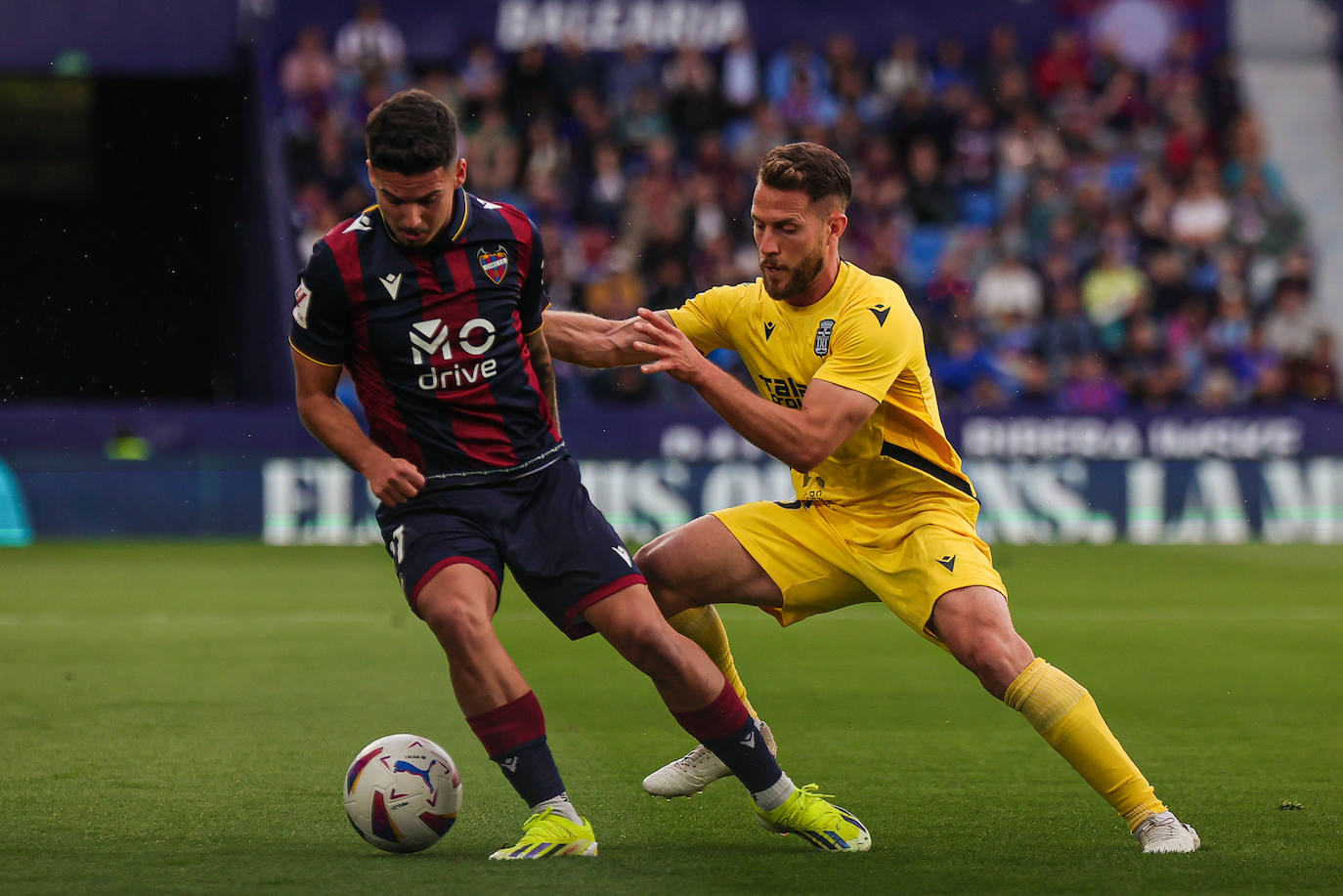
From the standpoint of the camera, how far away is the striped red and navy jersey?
4961mm

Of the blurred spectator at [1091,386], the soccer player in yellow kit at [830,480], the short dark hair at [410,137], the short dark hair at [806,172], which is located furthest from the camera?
the blurred spectator at [1091,386]

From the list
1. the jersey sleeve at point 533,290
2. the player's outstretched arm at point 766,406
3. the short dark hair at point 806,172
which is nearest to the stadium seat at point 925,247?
the short dark hair at point 806,172

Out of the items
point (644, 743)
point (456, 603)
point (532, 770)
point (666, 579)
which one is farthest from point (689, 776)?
point (456, 603)

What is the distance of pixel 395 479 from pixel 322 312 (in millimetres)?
481

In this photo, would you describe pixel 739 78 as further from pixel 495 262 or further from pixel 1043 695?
pixel 1043 695

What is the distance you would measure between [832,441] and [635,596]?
75 cm

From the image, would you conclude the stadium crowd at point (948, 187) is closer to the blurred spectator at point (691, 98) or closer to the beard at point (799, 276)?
the blurred spectator at point (691, 98)

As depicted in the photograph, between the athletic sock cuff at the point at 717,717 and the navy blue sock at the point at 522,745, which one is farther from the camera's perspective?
the athletic sock cuff at the point at 717,717

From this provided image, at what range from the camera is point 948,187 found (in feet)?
64.8

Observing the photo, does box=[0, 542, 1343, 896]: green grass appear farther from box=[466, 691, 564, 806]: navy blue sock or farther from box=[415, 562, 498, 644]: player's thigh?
box=[415, 562, 498, 644]: player's thigh

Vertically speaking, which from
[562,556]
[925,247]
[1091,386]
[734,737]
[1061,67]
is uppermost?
[1061,67]

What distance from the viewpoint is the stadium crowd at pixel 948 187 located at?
1786 cm

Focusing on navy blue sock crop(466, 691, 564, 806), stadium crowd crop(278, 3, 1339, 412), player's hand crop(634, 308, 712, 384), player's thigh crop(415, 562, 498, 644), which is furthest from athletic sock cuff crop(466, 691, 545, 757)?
stadium crowd crop(278, 3, 1339, 412)

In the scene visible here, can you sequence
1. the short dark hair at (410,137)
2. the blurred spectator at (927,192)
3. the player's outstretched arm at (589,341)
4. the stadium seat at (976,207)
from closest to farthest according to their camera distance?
the short dark hair at (410,137)
the player's outstretched arm at (589,341)
the blurred spectator at (927,192)
the stadium seat at (976,207)
